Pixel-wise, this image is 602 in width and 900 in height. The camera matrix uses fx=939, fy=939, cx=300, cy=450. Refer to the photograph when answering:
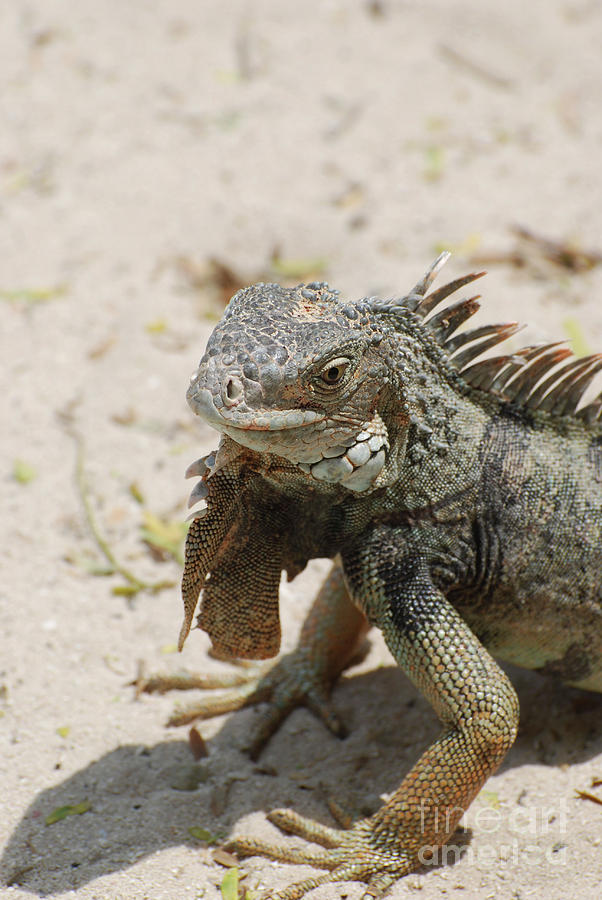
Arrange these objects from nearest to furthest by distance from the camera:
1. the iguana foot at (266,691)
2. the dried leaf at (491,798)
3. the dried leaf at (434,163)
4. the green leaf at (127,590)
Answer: the dried leaf at (491,798)
the iguana foot at (266,691)
the green leaf at (127,590)
the dried leaf at (434,163)

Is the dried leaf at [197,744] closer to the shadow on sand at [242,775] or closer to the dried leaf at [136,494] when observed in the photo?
the shadow on sand at [242,775]

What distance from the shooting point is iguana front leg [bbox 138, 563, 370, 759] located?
5008 millimetres

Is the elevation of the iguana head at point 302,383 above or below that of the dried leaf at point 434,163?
below

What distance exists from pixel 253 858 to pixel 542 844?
125 cm

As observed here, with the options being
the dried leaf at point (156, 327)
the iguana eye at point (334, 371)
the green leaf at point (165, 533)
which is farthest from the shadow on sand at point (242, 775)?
the dried leaf at point (156, 327)

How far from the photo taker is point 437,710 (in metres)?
3.88

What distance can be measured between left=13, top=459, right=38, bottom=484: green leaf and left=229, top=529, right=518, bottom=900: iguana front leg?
3.00 meters

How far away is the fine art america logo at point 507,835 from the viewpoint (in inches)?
152

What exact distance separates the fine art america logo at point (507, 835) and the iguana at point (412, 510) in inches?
1.0

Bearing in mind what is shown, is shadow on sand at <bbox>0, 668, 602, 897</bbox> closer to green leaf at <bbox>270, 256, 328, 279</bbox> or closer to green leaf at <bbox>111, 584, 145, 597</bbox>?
green leaf at <bbox>111, 584, 145, 597</bbox>

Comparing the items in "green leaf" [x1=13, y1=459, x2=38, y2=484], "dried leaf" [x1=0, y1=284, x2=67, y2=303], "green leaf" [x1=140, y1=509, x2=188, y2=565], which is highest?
"dried leaf" [x1=0, y1=284, x2=67, y2=303]

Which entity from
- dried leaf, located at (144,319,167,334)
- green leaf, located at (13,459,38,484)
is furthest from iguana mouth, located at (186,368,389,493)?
dried leaf, located at (144,319,167,334)

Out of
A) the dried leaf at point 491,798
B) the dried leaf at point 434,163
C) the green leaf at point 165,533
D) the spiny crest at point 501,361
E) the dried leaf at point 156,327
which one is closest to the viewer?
the spiny crest at point 501,361

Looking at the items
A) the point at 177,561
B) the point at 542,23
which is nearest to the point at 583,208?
the point at 542,23
